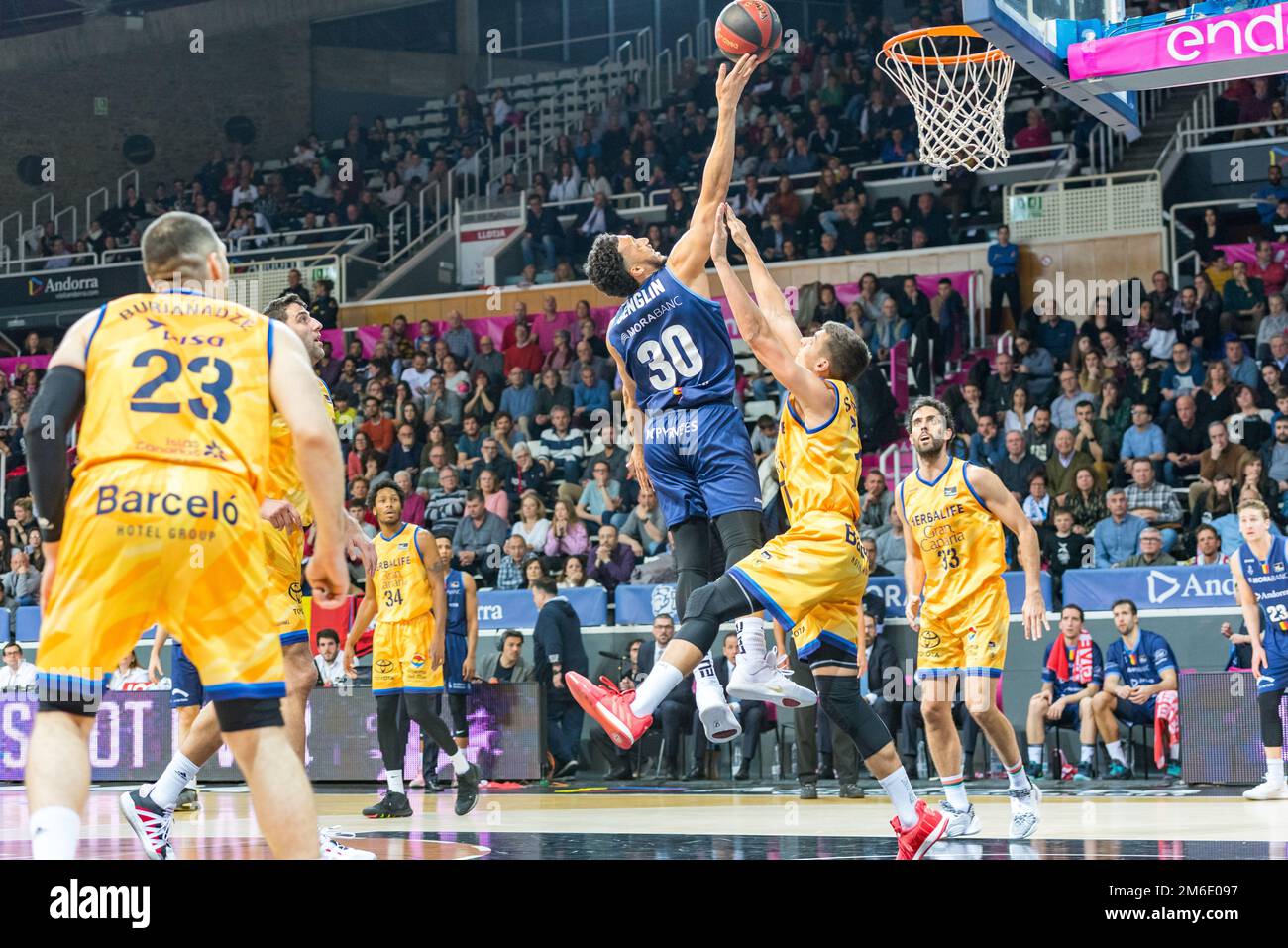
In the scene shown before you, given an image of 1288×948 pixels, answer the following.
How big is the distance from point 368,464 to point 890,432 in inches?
237

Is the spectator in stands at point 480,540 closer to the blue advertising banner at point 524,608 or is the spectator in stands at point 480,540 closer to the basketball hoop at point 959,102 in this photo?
the blue advertising banner at point 524,608

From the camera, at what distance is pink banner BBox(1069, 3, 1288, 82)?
32.5ft

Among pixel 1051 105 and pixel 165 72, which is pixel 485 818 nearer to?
pixel 1051 105

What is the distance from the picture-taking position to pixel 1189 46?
1023cm

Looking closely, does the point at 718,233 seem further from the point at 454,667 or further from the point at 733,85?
the point at 454,667

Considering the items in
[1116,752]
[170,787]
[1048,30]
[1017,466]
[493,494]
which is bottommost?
[1116,752]

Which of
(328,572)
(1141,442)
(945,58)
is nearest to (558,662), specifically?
(1141,442)

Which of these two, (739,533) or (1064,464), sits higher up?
(1064,464)

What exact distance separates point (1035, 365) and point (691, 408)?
1047 centimetres

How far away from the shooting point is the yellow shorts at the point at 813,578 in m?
6.95

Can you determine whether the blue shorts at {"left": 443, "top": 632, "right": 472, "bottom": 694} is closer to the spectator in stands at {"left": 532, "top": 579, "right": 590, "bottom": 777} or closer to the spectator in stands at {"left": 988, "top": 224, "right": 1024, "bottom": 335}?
the spectator in stands at {"left": 532, "top": 579, "right": 590, "bottom": 777}

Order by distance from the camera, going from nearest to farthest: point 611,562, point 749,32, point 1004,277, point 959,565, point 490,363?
point 749,32 → point 959,565 → point 611,562 → point 1004,277 → point 490,363

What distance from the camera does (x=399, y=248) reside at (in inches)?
1061
